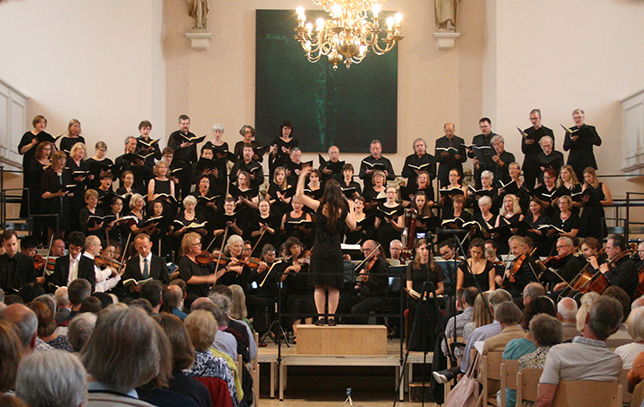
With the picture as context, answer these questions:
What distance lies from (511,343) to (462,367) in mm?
851

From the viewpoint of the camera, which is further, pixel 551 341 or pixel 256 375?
pixel 256 375

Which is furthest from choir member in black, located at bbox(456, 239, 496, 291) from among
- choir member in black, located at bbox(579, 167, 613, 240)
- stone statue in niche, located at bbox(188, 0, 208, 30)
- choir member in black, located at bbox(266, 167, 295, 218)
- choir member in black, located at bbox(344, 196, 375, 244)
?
stone statue in niche, located at bbox(188, 0, 208, 30)

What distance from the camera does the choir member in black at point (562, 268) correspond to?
8.00m

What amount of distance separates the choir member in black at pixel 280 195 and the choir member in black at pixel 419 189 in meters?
1.40

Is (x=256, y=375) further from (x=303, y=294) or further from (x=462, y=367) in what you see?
(x=303, y=294)

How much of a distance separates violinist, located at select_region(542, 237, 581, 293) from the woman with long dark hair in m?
2.18

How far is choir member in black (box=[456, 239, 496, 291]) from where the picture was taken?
8148 mm

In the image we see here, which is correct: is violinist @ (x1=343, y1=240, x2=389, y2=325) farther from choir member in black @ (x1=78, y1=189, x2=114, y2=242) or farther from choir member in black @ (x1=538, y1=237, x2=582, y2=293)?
choir member in black @ (x1=78, y1=189, x2=114, y2=242)

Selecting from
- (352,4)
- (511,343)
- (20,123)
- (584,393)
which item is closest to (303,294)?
(352,4)

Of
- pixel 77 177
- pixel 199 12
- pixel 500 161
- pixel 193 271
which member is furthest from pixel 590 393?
pixel 199 12

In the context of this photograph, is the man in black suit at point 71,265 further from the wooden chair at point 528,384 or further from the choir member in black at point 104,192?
the wooden chair at point 528,384

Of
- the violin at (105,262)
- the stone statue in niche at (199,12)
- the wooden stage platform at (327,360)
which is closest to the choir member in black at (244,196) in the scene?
the violin at (105,262)

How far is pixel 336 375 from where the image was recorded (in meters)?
7.75

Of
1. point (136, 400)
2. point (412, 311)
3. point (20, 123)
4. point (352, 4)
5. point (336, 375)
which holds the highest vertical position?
point (352, 4)
